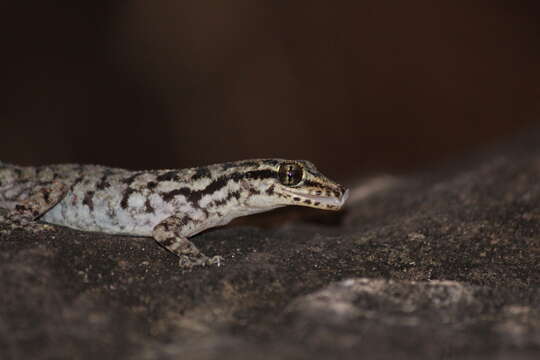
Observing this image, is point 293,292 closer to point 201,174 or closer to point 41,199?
point 201,174

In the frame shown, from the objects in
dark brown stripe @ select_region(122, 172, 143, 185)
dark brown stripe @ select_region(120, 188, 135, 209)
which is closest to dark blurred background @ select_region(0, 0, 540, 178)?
dark brown stripe @ select_region(122, 172, 143, 185)

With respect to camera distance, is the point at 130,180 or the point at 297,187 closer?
the point at 297,187

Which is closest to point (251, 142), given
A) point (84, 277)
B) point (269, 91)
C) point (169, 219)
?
point (269, 91)

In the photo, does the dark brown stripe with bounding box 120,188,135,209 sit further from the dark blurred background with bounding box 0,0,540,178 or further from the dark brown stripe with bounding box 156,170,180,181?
the dark blurred background with bounding box 0,0,540,178

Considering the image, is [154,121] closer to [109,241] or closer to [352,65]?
[352,65]

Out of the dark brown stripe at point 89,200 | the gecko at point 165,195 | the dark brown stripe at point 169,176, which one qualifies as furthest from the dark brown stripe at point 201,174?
the dark brown stripe at point 89,200

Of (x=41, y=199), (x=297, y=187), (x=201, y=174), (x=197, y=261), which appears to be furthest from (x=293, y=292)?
(x=41, y=199)
